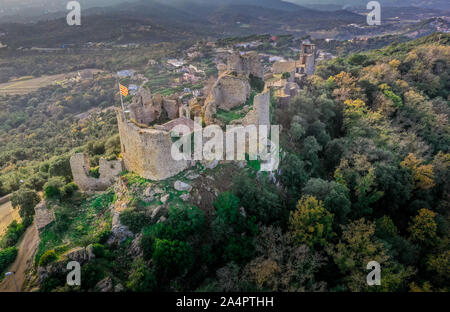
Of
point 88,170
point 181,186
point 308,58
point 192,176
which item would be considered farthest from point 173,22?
point 181,186

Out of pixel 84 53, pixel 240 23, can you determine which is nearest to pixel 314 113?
pixel 84 53

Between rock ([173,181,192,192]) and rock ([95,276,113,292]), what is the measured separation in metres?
5.58

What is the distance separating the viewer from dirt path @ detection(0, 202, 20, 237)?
72.4 feet

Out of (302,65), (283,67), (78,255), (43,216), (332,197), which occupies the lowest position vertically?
(78,255)

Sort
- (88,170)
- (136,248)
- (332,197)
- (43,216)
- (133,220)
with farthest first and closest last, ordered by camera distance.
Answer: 1. (88,170)
2. (332,197)
3. (43,216)
4. (133,220)
5. (136,248)

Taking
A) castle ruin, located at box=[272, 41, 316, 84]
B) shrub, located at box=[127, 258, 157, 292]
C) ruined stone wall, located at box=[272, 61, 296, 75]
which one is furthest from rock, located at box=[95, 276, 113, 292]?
ruined stone wall, located at box=[272, 61, 296, 75]

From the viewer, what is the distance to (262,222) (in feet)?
56.7

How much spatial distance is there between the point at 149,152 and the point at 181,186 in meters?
2.62

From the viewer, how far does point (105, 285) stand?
1323 cm

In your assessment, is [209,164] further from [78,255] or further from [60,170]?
[60,170]

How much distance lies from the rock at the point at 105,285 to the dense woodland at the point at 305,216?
11.0 inches

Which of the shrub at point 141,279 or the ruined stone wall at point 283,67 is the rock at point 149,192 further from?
the ruined stone wall at point 283,67

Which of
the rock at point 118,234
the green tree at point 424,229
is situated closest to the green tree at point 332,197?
the green tree at point 424,229
